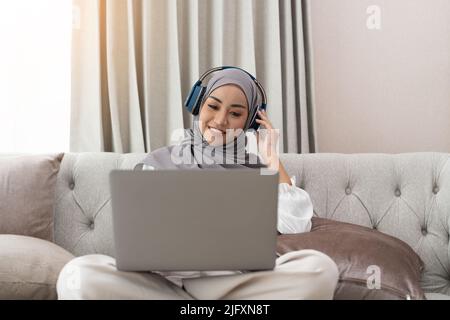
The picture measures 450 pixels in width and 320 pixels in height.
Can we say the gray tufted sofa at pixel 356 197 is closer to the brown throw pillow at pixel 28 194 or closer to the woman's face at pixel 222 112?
the brown throw pillow at pixel 28 194

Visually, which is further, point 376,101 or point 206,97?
point 376,101

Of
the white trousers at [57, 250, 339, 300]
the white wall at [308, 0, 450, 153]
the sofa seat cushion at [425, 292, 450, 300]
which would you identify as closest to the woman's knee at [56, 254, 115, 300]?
the white trousers at [57, 250, 339, 300]

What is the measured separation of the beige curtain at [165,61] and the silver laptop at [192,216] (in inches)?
44.5

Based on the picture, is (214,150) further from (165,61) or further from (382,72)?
(382,72)

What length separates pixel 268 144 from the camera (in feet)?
6.32

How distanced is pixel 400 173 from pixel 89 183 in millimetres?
1085

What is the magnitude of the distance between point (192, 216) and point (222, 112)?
2.49ft

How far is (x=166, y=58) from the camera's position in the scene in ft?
7.81

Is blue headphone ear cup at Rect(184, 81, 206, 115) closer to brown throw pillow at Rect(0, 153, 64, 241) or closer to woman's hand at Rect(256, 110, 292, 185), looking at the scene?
woman's hand at Rect(256, 110, 292, 185)

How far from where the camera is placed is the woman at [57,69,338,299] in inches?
49.4

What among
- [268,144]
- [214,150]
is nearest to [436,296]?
[268,144]

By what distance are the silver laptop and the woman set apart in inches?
4.5

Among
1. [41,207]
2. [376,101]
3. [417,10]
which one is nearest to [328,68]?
[376,101]
